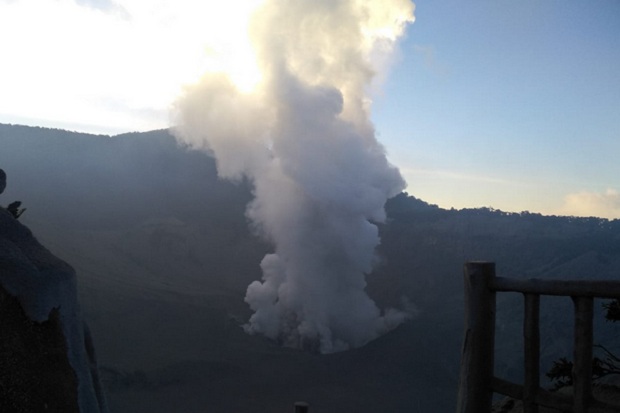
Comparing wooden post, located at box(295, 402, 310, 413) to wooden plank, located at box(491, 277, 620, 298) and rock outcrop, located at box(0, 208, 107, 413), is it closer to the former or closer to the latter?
rock outcrop, located at box(0, 208, 107, 413)

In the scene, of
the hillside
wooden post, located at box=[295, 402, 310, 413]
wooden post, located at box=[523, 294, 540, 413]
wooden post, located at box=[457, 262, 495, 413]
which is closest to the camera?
wooden post, located at box=[523, 294, 540, 413]

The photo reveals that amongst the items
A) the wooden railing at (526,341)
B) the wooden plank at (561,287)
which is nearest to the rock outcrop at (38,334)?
the wooden railing at (526,341)

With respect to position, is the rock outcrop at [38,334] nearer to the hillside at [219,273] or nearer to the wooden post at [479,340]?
the wooden post at [479,340]

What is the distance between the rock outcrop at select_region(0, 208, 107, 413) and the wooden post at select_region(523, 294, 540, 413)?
139 inches

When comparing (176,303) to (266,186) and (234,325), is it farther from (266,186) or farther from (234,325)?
(266,186)

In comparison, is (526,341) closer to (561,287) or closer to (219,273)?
(561,287)

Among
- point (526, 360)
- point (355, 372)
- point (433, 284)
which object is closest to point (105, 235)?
point (433, 284)

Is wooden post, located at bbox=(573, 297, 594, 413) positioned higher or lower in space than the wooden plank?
lower

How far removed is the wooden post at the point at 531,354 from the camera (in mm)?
4102

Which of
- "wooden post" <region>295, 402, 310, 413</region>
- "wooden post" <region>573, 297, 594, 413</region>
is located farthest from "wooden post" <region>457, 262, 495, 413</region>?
"wooden post" <region>295, 402, 310, 413</region>

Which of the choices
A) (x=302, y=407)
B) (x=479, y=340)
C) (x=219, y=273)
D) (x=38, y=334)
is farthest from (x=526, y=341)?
(x=219, y=273)

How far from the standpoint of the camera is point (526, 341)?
4195 millimetres

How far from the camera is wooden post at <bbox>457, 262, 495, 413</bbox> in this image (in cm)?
450

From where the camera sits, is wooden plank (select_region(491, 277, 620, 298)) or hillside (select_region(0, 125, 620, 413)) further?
hillside (select_region(0, 125, 620, 413))
